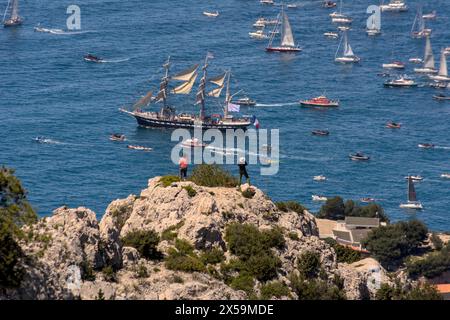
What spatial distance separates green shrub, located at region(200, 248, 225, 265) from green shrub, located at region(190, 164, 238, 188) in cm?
776

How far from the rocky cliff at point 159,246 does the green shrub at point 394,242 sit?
231 ft

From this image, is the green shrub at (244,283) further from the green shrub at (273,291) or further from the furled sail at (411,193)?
the furled sail at (411,193)

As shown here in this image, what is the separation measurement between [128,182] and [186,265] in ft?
400

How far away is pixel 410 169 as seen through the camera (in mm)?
197500

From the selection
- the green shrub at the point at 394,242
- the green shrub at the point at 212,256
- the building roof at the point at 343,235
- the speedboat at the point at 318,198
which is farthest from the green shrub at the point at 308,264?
the speedboat at the point at 318,198

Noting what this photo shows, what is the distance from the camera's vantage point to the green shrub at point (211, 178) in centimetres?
7362

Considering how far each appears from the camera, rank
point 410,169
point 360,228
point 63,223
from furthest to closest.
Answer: point 410,169 → point 360,228 → point 63,223

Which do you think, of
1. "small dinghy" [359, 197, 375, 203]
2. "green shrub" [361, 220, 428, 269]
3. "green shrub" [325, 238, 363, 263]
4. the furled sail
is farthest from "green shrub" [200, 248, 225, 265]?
the furled sail

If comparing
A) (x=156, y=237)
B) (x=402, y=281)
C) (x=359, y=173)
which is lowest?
(x=359, y=173)

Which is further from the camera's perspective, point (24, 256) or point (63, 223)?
point (63, 223)

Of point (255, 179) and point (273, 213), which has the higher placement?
point (273, 213)

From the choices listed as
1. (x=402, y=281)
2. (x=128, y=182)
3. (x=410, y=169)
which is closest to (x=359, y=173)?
(x=410, y=169)

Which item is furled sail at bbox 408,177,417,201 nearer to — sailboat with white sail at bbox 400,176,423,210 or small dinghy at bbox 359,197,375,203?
sailboat with white sail at bbox 400,176,423,210
